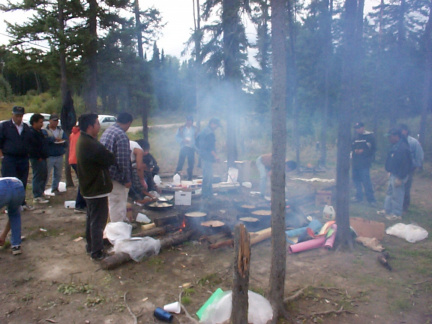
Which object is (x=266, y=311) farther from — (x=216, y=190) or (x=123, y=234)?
(x=216, y=190)

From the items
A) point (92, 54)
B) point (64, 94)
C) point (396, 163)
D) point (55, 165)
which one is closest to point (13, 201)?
point (55, 165)

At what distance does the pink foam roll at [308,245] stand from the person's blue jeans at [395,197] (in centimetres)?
275

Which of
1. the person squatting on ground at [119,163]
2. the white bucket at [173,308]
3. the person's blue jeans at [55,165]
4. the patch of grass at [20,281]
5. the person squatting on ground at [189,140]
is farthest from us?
the person squatting on ground at [189,140]

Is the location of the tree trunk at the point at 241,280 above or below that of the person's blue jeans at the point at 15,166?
below

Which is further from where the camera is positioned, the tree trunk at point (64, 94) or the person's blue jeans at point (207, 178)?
the tree trunk at point (64, 94)

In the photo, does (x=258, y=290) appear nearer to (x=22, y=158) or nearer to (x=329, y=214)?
(x=329, y=214)

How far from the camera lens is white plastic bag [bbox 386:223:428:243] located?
17.7ft

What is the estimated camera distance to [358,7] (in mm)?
5105

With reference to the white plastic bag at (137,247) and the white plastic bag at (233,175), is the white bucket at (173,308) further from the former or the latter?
the white plastic bag at (233,175)

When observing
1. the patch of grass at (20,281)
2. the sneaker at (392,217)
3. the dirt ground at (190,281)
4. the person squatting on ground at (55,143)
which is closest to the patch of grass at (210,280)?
the dirt ground at (190,281)

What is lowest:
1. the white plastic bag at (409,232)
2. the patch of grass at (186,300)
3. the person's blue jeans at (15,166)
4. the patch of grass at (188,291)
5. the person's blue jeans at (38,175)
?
the white plastic bag at (409,232)

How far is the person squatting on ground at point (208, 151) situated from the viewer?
25.2ft

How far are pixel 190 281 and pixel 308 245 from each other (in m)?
2.12

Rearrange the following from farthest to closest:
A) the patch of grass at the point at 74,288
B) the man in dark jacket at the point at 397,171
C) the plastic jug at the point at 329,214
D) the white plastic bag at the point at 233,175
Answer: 1. the white plastic bag at the point at 233,175
2. the man in dark jacket at the point at 397,171
3. the plastic jug at the point at 329,214
4. the patch of grass at the point at 74,288
